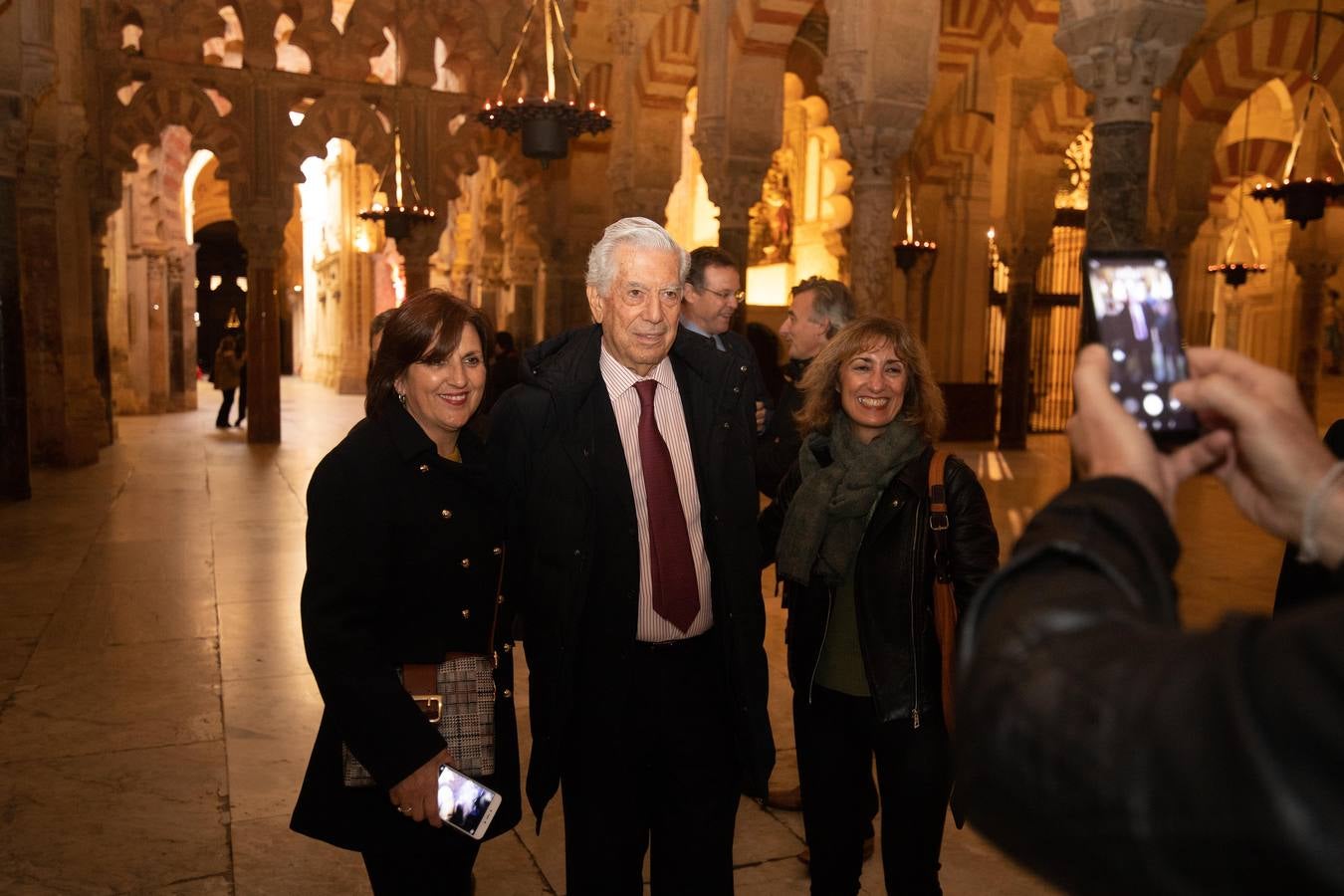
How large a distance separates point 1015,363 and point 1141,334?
13.0 metres

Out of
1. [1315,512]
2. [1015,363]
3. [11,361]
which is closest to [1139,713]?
[1315,512]

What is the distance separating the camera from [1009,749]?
2.08 ft

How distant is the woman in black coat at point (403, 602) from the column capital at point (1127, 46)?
5166mm

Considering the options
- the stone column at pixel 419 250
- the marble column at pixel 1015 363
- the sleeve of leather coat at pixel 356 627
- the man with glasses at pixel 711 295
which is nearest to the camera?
the sleeve of leather coat at pixel 356 627

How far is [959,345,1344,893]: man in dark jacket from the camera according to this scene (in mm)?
541

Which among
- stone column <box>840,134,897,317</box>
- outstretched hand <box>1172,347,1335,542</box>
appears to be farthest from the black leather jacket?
stone column <box>840,134,897,317</box>

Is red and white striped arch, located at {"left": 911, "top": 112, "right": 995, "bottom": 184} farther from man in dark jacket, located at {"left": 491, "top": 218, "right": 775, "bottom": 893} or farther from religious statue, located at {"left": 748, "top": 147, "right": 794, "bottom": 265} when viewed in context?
man in dark jacket, located at {"left": 491, "top": 218, "right": 775, "bottom": 893}

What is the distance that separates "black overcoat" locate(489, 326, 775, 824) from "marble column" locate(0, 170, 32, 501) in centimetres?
749

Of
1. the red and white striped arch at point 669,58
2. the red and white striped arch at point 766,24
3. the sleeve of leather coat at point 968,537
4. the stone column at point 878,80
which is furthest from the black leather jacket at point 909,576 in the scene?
the red and white striped arch at point 669,58

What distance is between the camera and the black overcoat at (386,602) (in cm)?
168

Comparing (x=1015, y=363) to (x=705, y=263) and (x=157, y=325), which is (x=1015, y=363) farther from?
(x=157, y=325)

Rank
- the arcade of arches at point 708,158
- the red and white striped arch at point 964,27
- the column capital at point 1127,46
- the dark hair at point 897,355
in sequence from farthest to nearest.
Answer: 1. the red and white striped arch at point 964,27
2. the arcade of arches at point 708,158
3. the column capital at point 1127,46
4. the dark hair at point 897,355

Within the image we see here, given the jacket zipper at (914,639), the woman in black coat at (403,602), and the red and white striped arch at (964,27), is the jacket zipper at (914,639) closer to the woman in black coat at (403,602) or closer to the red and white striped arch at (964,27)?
the woman in black coat at (403,602)

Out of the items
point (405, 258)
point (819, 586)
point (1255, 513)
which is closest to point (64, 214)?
point (405, 258)
